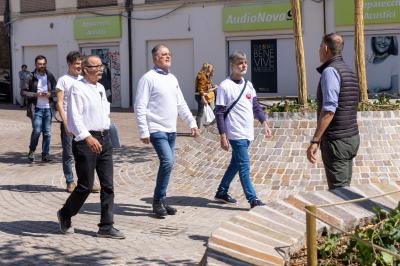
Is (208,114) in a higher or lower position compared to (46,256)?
higher

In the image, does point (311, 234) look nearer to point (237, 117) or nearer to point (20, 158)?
point (237, 117)

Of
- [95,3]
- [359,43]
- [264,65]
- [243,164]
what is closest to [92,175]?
[243,164]

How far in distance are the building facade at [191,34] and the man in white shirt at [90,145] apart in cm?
1522

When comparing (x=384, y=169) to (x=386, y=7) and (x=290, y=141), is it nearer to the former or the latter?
(x=290, y=141)

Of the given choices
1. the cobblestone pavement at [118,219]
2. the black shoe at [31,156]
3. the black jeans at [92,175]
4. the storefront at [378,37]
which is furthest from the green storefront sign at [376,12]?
the black jeans at [92,175]

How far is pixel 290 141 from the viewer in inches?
366

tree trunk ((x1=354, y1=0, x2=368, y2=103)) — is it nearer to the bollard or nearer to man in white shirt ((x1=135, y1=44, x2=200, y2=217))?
man in white shirt ((x1=135, y1=44, x2=200, y2=217))

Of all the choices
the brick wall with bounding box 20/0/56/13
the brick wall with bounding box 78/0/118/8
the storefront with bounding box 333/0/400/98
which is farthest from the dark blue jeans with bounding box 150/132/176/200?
the brick wall with bounding box 20/0/56/13

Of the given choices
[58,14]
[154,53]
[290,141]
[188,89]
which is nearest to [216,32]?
[188,89]

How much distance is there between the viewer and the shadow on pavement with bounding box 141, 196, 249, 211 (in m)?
8.13

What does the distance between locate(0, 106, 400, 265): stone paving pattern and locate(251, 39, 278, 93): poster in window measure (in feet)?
36.9

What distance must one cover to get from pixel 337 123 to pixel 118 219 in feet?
9.16

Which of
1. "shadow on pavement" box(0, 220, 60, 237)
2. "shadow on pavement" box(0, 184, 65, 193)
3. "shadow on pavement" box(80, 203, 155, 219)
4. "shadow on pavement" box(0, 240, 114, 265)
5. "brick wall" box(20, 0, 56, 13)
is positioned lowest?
"shadow on pavement" box(0, 240, 114, 265)

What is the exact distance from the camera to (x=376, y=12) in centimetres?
2056
